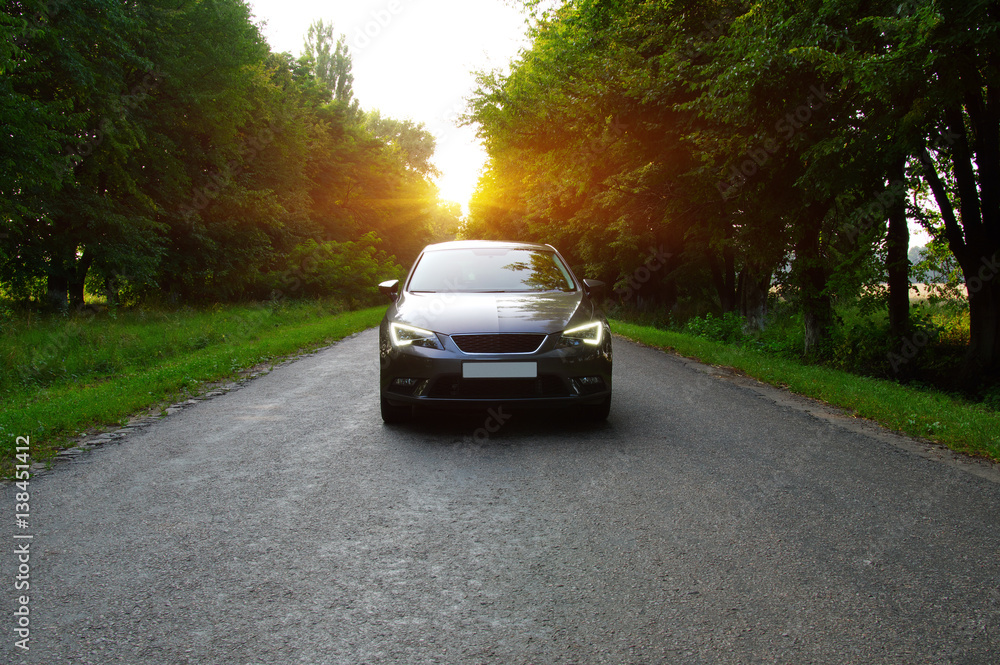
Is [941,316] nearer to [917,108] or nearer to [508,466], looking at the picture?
[917,108]

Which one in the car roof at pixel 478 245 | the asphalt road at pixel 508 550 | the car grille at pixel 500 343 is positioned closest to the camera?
the asphalt road at pixel 508 550

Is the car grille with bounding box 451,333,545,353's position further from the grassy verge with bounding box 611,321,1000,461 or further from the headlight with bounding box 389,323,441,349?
the grassy verge with bounding box 611,321,1000,461

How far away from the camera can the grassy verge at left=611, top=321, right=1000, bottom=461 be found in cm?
550

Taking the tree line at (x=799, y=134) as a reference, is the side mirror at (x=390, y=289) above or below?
below

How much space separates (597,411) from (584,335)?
2.53 ft

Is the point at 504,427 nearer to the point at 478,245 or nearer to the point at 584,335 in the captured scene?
the point at 584,335

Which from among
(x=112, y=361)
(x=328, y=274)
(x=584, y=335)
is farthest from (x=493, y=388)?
(x=328, y=274)

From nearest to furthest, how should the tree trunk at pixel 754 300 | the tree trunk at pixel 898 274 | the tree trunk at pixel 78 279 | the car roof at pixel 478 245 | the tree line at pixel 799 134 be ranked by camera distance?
1. the car roof at pixel 478 245
2. the tree line at pixel 799 134
3. the tree trunk at pixel 898 274
4. the tree trunk at pixel 78 279
5. the tree trunk at pixel 754 300

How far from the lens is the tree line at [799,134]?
7801mm

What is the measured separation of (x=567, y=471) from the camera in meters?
4.61

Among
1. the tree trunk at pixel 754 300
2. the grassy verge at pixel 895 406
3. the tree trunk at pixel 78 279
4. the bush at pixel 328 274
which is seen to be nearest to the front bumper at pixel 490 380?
the grassy verge at pixel 895 406

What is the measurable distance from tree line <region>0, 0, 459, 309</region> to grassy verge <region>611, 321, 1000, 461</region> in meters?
12.5

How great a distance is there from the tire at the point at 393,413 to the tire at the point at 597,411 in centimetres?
166

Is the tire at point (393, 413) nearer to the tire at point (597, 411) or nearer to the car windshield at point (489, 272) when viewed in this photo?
the car windshield at point (489, 272)
